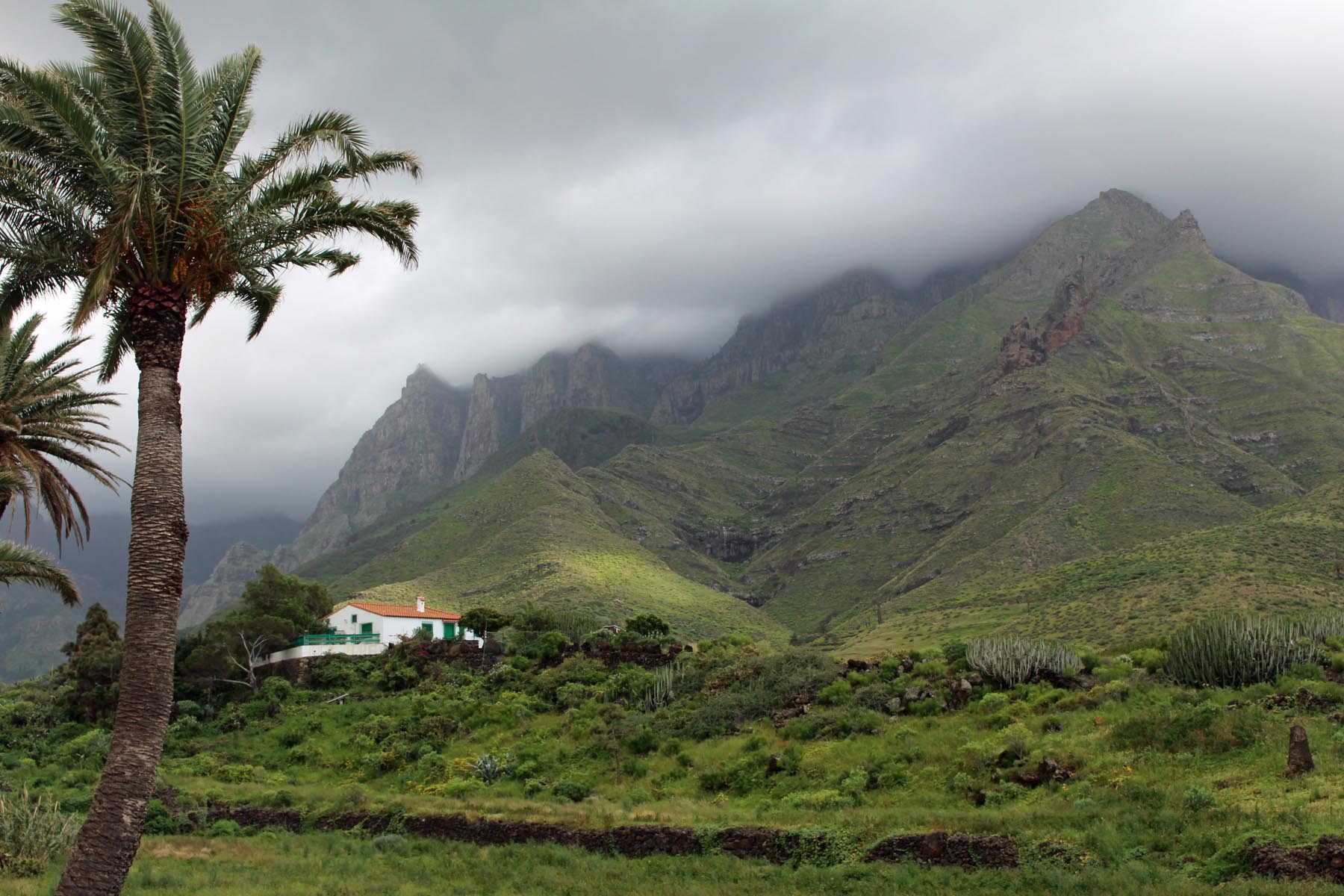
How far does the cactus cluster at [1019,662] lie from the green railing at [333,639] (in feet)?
105

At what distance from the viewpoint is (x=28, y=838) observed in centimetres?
1573

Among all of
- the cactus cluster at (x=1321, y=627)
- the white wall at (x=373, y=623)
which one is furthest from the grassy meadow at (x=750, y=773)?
the white wall at (x=373, y=623)

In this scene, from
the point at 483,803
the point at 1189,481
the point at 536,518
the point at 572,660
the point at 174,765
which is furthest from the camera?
the point at 536,518

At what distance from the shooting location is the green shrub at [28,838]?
15109 mm

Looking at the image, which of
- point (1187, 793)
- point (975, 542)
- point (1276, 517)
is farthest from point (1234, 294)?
point (1187, 793)

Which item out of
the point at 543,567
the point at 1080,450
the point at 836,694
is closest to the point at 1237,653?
the point at 836,694

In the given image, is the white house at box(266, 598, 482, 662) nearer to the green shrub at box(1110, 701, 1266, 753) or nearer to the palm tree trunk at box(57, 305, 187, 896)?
the green shrub at box(1110, 701, 1266, 753)

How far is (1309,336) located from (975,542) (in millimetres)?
93768

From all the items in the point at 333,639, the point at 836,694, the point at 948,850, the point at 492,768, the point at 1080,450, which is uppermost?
the point at 1080,450

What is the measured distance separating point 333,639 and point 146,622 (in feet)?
125

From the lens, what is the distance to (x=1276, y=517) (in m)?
73.9

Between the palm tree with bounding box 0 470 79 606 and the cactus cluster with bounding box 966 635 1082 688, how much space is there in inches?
→ 880

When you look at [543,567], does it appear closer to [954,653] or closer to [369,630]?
[369,630]

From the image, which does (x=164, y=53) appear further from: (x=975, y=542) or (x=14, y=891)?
(x=975, y=542)
